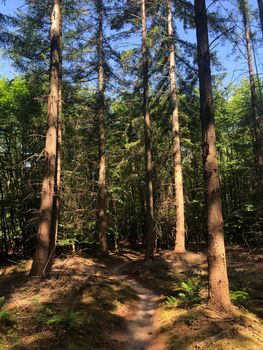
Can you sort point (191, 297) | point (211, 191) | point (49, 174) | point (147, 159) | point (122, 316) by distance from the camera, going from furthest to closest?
1. point (147, 159)
2. point (49, 174)
3. point (122, 316)
4. point (191, 297)
5. point (211, 191)

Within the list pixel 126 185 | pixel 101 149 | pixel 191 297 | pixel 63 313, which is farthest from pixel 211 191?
pixel 126 185

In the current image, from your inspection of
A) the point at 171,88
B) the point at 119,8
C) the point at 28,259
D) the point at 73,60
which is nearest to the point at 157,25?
the point at 119,8

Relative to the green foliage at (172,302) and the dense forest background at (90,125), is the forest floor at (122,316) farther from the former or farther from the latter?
the dense forest background at (90,125)

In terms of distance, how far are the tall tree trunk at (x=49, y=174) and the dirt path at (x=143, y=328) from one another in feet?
9.77

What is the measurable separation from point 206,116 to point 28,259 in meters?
15.4

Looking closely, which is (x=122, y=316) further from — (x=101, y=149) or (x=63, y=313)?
(x=101, y=149)

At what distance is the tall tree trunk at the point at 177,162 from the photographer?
16469 millimetres

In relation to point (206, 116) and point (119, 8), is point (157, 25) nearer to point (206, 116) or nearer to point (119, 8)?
point (119, 8)

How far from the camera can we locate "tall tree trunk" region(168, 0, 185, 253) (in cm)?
1647

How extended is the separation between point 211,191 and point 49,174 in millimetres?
5329

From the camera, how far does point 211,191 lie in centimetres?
745

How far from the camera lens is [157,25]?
18.1 metres

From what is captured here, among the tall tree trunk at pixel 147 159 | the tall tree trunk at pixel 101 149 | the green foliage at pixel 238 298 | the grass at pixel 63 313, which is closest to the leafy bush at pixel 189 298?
the green foliage at pixel 238 298

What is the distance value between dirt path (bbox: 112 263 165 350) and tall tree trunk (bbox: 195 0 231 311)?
1.43 metres
